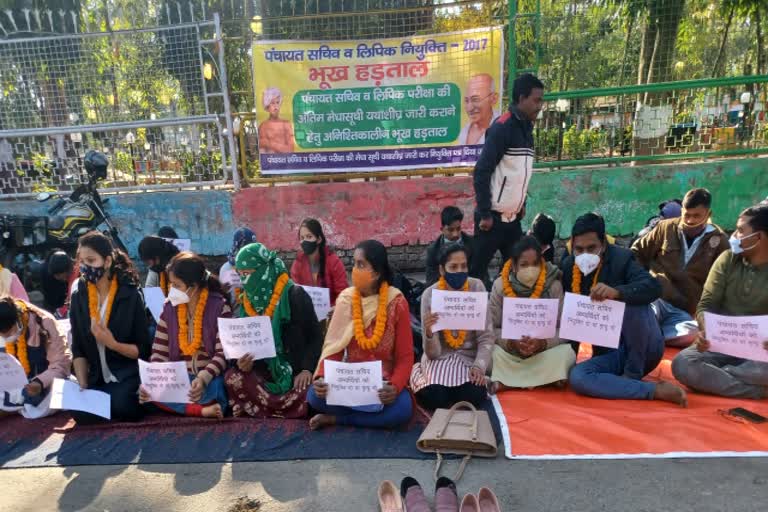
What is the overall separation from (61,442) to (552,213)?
17.3ft

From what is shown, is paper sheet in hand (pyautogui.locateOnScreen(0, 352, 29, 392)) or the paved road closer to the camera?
the paved road

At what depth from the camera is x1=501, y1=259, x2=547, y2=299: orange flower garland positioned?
334cm

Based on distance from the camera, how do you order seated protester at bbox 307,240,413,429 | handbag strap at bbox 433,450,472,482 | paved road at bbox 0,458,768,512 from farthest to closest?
seated protester at bbox 307,240,413,429
handbag strap at bbox 433,450,472,482
paved road at bbox 0,458,768,512

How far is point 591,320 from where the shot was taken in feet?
10.4

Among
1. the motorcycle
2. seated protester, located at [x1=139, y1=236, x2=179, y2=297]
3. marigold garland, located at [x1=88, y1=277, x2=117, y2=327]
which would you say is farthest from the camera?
the motorcycle

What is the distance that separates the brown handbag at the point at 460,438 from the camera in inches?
103

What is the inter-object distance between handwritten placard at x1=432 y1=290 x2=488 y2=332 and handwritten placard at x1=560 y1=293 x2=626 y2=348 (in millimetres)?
507

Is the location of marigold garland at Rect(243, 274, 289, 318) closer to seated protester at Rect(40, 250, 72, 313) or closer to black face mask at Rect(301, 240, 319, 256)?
black face mask at Rect(301, 240, 319, 256)

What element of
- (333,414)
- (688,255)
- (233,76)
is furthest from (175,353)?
(233,76)

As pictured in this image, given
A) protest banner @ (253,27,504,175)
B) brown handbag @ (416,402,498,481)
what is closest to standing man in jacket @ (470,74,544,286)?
brown handbag @ (416,402,498,481)

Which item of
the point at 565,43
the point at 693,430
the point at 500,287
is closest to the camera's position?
the point at 693,430

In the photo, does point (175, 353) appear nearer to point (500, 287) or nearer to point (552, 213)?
point (500, 287)

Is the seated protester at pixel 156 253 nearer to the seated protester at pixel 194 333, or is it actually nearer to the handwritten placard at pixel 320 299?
the seated protester at pixel 194 333

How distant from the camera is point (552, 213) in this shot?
630 centimetres
